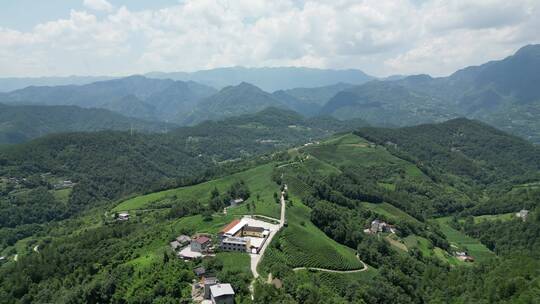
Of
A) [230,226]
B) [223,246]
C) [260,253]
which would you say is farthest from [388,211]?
[223,246]

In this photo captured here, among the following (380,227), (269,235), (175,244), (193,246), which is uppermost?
(193,246)

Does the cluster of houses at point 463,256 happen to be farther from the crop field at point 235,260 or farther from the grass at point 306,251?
the crop field at point 235,260

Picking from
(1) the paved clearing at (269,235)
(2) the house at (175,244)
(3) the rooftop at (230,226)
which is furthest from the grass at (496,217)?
(2) the house at (175,244)

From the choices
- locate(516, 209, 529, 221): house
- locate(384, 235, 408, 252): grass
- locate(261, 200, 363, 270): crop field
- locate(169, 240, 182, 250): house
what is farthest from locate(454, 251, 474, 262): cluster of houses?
locate(169, 240, 182, 250): house

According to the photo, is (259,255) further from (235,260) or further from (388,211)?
(388,211)

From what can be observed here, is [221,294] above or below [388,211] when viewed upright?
above

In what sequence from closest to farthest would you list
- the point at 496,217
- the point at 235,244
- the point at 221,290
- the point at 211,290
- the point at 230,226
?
the point at 221,290, the point at 211,290, the point at 235,244, the point at 230,226, the point at 496,217

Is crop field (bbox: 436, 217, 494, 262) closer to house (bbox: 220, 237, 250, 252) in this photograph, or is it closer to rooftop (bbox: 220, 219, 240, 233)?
rooftop (bbox: 220, 219, 240, 233)
